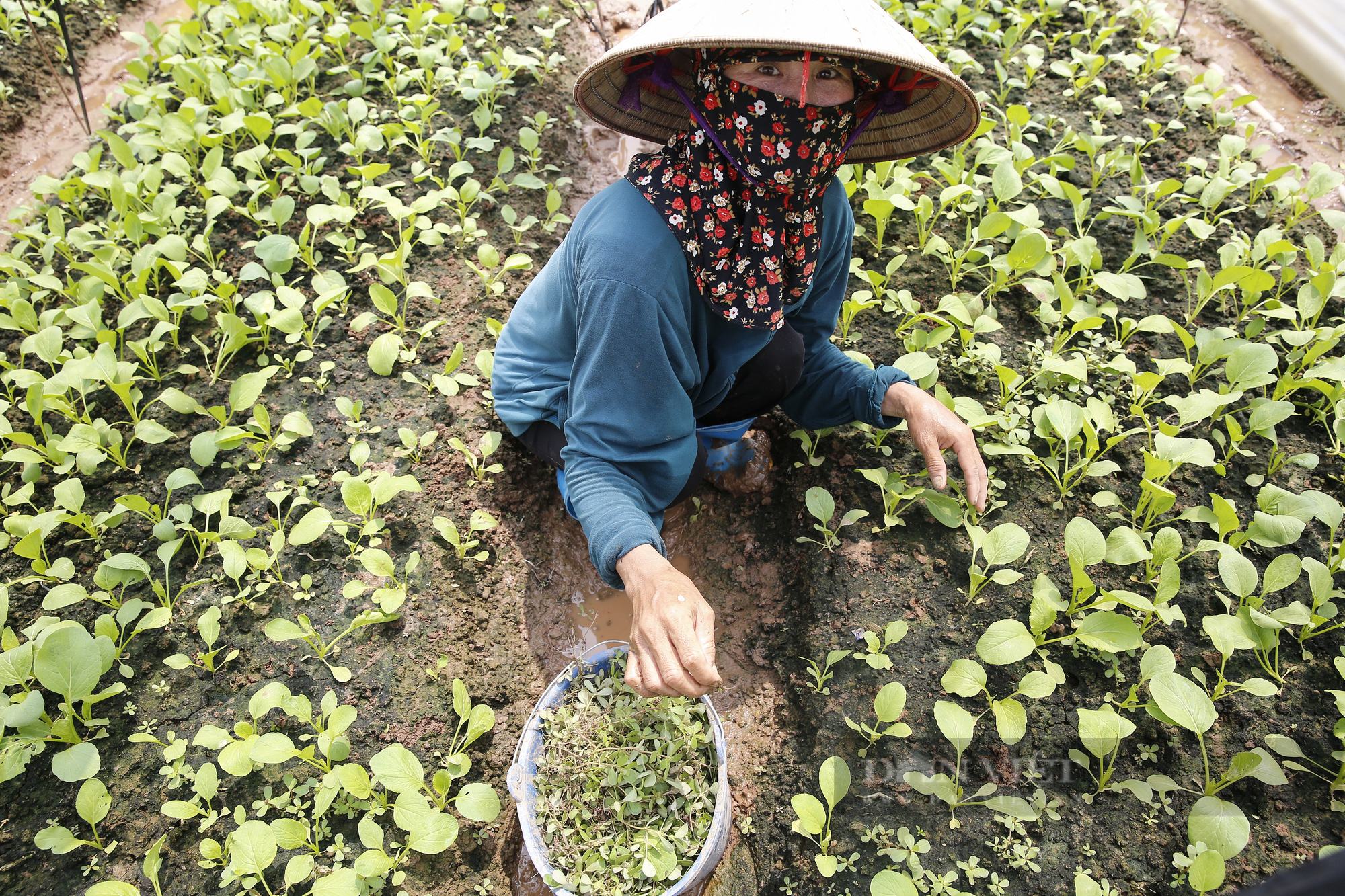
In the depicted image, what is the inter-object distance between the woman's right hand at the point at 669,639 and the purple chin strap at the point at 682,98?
2.52ft

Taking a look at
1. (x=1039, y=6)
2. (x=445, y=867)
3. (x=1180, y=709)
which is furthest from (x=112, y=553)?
(x=1039, y=6)

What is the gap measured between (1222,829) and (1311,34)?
11.2 ft

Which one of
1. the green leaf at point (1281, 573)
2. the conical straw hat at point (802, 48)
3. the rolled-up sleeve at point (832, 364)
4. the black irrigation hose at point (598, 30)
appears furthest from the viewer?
the black irrigation hose at point (598, 30)

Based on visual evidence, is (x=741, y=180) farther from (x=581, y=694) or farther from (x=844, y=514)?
(x=581, y=694)

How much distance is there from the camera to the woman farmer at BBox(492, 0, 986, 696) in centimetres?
131

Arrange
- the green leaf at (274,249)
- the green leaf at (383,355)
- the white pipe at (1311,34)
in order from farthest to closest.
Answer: the white pipe at (1311,34) < the green leaf at (274,249) < the green leaf at (383,355)

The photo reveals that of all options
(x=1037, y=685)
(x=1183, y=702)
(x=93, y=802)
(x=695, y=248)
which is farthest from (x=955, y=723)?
(x=93, y=802)

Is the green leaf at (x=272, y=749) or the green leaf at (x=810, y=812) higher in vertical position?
the green leaf at (x=810, y=812)

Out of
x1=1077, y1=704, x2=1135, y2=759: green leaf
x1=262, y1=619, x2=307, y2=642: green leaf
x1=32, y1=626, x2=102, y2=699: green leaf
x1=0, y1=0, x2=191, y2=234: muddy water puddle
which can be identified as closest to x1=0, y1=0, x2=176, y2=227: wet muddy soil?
x1=0, y1=0, x2=191, y2=234: muddy water puddle

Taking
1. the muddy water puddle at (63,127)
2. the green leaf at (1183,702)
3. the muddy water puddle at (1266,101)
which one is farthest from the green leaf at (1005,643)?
the muddy water puddle at (63,127)

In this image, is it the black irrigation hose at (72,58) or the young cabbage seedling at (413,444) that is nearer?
the young cabbage seedling at (413,444)

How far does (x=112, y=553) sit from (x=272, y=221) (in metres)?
1.30

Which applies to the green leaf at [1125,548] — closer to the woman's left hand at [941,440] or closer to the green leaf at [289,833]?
the woman's left hand at [941,440]

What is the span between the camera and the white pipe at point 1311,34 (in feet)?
10.1
